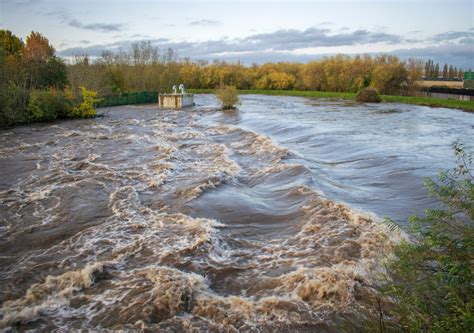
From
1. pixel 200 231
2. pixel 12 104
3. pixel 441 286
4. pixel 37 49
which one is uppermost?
pixel 37 49

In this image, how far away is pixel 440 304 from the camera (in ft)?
11.4

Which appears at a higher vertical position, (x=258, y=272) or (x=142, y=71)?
(x=142, y=71)

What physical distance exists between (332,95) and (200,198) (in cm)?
5407

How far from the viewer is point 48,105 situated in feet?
107

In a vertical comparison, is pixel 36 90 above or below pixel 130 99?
above

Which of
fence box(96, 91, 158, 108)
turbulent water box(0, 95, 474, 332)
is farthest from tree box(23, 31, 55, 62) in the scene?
turbulent water box(0, 95, 474, 332)

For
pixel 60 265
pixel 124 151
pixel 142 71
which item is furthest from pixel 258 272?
pixel 142 71

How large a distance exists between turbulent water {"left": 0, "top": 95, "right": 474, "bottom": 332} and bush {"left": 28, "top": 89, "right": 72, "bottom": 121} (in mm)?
11969

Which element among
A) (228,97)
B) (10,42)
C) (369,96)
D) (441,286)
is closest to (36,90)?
(228,97)

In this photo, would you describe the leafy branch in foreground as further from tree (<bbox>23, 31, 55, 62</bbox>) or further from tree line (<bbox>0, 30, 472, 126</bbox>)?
tree (<bbox>23, 31, 55, 62</bbox>)

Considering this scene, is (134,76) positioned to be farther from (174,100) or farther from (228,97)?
(228,97)

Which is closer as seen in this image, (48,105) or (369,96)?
(48,105)

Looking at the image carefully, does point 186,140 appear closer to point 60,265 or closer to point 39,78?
point 60,265

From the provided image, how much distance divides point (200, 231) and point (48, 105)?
2863 cm
